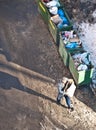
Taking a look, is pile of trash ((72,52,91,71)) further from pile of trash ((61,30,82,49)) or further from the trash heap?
pile of trash ((61,30,82,49))

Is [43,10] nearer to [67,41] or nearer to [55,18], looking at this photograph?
[55,18]

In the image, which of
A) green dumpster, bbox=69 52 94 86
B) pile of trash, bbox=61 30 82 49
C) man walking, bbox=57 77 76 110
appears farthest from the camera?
pile of trash, bbox=61 30 82 49

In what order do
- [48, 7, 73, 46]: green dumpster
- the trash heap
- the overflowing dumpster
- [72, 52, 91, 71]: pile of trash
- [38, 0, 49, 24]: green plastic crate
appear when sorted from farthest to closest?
[38, 0, 49, 24]: green plastic crate, the overflowing dumpster, [48, 7, 73, 46]: green dumpster, the trash heap, [72, 52, 91, 71]: pile of trash

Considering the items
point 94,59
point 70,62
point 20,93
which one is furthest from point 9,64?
point 94,59

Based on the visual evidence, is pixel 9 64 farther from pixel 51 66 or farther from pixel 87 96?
pixel 87 96

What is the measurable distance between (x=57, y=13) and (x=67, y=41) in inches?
87.0

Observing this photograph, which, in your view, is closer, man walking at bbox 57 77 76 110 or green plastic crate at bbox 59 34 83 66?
man walking at bbox 57 77 76 110

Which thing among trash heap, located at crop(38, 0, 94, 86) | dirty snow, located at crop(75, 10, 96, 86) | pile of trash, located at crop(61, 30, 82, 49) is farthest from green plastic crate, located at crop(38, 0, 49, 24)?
pile of trash, located at crop(61, 30, 82, 49)

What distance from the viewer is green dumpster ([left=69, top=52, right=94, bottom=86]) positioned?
57.3ft

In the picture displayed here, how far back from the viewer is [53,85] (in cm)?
1838

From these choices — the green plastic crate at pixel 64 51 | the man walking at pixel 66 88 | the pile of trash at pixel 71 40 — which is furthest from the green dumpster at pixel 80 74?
the man walking at pixel 66 88

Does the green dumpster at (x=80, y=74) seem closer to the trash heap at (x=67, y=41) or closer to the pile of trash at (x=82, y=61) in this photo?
the trash heap at (x=67, y=41)

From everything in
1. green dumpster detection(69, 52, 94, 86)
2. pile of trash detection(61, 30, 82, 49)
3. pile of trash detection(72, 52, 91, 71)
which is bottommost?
green dumpster detection(69, 52, 94, 86)

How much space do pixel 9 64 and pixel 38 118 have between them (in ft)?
12.7
